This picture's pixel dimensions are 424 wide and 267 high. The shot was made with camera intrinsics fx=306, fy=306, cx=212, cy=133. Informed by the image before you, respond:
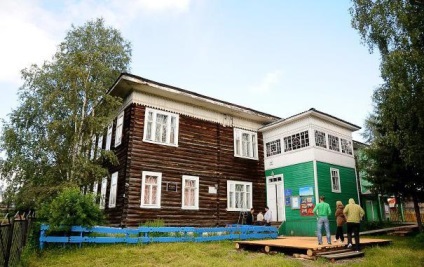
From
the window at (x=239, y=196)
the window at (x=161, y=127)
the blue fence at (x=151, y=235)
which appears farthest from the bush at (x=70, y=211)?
the window at (x=239, y=196)

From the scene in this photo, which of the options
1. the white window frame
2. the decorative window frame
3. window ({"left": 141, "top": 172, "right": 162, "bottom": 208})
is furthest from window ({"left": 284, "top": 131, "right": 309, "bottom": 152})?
the white window frame

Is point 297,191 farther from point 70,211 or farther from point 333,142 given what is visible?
Result: point 70,211

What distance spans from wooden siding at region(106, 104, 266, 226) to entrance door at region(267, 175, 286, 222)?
49 cm

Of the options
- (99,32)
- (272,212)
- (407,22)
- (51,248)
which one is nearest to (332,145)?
(272,212)

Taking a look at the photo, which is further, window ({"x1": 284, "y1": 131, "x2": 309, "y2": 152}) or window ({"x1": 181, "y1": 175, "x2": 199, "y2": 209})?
window ({"x1": 284, "y1": 131, "x2": 309, "y2": 152})

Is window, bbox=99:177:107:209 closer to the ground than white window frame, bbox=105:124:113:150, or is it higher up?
closer to the ground

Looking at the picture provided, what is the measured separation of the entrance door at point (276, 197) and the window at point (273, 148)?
1627 mm

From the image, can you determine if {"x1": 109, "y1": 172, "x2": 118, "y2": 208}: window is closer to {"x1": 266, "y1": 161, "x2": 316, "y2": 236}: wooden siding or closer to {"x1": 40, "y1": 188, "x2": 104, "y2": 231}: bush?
{"x1": 40, "y1": 188, "x2": 104, "y2": 231}: bush

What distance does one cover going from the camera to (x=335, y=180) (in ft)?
62.9

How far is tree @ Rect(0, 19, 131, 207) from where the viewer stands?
15.4 meters

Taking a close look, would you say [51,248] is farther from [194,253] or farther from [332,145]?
[332,145]

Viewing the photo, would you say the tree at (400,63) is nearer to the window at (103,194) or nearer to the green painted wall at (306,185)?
the green painted wall at (306,185)

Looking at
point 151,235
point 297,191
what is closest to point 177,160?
point 151,235

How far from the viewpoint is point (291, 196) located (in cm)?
1858
